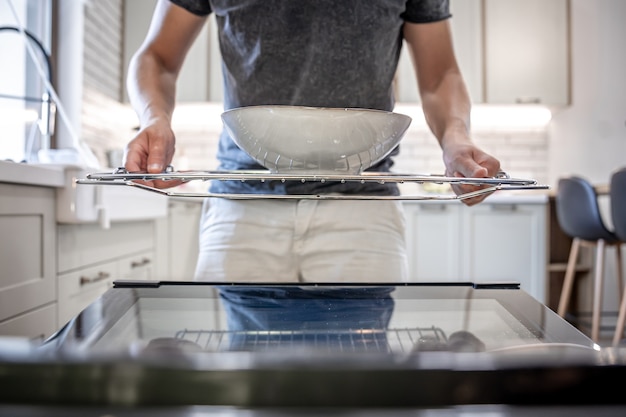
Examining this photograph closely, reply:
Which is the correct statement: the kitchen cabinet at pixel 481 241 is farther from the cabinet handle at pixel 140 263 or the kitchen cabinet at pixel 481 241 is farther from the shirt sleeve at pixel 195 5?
the shirt sleeve at pixel 195 5

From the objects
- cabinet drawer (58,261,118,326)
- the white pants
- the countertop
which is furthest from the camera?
cabinet drawer (58,261,118,326)

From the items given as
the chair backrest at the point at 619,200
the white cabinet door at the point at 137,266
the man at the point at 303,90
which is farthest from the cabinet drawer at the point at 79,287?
the chair backrest at the point at 619,200

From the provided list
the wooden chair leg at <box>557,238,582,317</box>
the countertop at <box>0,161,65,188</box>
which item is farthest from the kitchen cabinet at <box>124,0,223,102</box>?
the countertop at <box>0,161,65,188</box>

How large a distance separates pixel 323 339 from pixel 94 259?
1563 mm

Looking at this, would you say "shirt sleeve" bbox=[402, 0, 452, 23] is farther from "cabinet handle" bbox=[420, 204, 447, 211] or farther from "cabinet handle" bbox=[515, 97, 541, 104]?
"cabinet handle" bbox=[515, 97, 541, 104]

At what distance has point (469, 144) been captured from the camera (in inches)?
29.1

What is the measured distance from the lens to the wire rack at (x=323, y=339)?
0.44 m

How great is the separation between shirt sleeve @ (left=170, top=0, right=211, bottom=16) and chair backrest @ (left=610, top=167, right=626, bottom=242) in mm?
2184

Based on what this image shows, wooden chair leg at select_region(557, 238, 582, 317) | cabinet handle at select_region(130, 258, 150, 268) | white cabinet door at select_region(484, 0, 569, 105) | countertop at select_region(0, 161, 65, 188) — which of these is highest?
white cabinet door at select_region(484, 0, 569, 105)

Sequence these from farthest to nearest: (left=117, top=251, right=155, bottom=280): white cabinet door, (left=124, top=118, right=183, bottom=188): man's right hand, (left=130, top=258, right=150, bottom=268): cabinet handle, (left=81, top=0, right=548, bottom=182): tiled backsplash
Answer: (left=81, top=0, right=548, bottom=182): tiled backsplash, (left=130, top=258, right=150, bottom=268): cabinet handle, (left=117, top=251, right=155, bottom=280): white cabinet door, (left=124, top=118, right=183, bottom=188): man's right hand

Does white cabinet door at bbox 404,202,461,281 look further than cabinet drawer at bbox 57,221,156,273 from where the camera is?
Yes

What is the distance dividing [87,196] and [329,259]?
0.86m

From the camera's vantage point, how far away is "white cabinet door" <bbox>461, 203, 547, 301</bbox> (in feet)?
11.2

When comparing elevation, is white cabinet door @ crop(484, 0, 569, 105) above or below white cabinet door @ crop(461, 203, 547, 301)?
above
